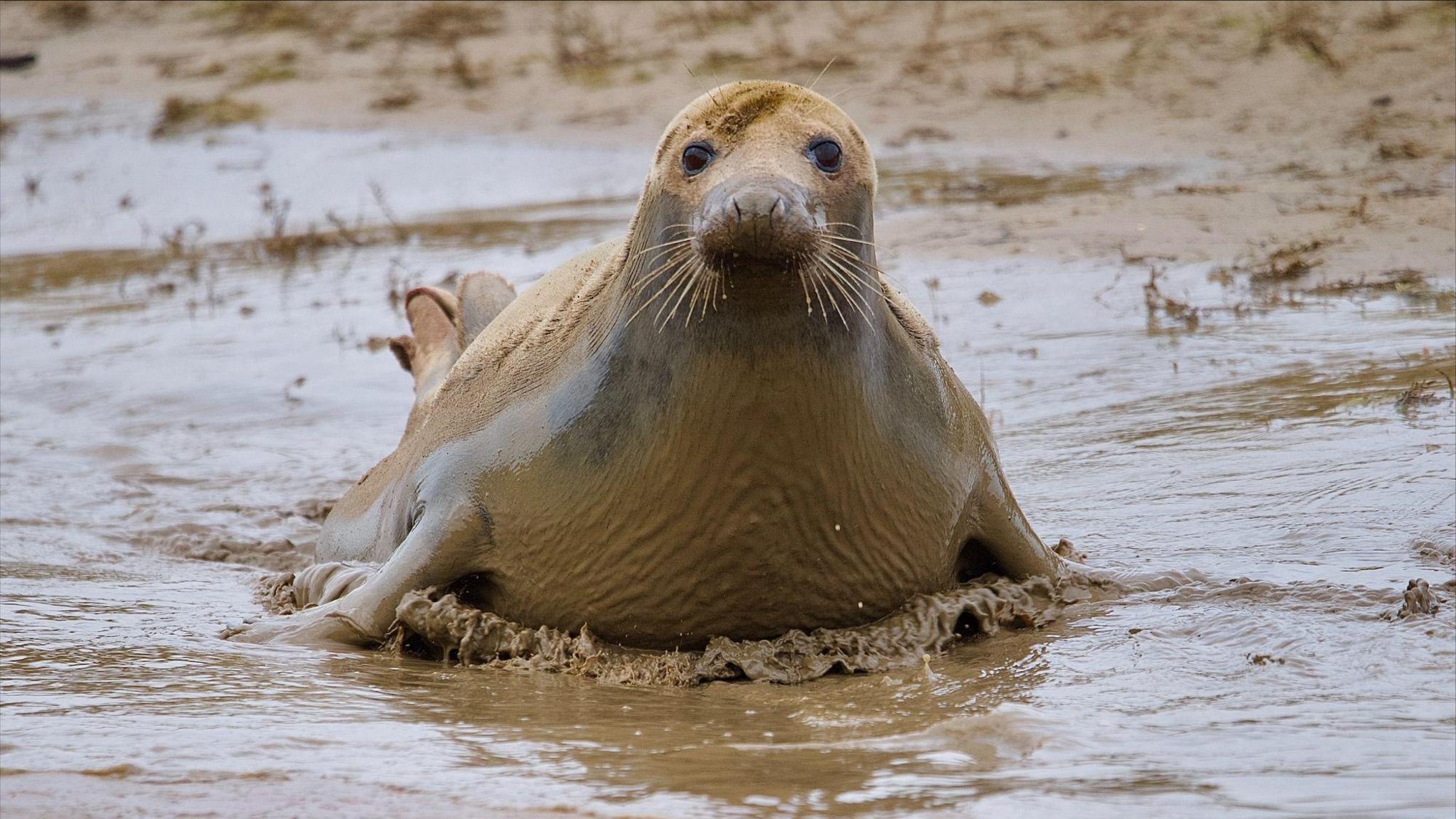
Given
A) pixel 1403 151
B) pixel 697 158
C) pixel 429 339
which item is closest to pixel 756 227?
pixel 697 158

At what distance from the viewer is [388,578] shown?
5.09m

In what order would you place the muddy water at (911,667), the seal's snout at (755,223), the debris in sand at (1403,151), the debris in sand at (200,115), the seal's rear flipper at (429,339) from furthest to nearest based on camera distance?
the debris in sand at (200,115) → the debris in sand at (1403,151) → the seal's rear flipper at (429,339) → the seal's snout at (755,223) → the muddy water at (911,667)

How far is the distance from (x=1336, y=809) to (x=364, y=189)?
13.3m

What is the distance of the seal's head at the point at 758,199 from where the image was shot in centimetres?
411

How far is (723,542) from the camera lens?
14.9 ft

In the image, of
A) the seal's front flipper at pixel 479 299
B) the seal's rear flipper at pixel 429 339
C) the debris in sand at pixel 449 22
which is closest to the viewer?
the seal's front flipper at pixel 479 299

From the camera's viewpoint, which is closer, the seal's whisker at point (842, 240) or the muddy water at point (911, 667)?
the muddy water at point (911, 667)

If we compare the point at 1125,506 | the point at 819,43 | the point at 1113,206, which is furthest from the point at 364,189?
the point at 1125,506

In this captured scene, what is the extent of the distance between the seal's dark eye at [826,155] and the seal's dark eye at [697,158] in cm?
24

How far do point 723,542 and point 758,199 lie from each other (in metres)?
0.90

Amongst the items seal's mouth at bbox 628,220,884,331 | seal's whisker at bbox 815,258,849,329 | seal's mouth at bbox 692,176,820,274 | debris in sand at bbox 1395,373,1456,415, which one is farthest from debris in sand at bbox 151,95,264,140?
seal's mouth at bbox 692,176,820,274

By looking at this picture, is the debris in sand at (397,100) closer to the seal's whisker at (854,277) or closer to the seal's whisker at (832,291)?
the seal's whisker at (854,277)

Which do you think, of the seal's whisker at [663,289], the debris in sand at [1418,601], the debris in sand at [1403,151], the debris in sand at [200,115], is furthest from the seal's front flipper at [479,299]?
the debris in sand at [200,115]

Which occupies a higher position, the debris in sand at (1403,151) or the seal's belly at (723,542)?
the debris in sand at (1403,151)
